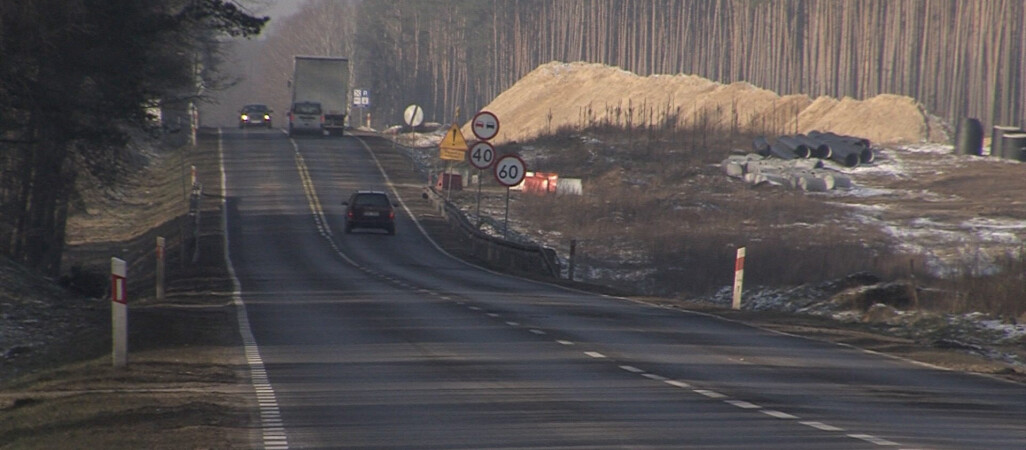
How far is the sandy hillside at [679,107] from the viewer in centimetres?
8638

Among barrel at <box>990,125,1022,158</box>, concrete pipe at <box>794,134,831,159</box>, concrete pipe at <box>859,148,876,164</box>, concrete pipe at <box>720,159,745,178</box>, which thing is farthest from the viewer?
concrete pipe at <box>794,134,831,159</box>

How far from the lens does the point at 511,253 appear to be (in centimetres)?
3697

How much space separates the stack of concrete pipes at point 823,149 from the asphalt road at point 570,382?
151 feet

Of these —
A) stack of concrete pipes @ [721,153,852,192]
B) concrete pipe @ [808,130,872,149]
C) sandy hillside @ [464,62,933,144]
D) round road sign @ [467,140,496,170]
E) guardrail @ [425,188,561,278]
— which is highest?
sandy hillside @ [464,62,933,144]

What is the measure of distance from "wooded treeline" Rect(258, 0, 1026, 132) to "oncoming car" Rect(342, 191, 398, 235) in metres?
52.6

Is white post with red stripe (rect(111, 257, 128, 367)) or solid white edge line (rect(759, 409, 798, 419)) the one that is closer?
solid white edge line (rect(759, 409, 798, 419))

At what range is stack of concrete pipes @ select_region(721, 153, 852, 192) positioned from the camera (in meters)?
61.9

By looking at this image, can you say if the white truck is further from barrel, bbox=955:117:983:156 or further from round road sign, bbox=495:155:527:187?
round road sign, bbox=495:155:527:187

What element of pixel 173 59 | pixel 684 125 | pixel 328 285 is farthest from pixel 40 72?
pixel 684 125

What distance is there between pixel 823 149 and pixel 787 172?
7.92 meters

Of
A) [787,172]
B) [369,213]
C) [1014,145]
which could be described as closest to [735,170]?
[787,172]

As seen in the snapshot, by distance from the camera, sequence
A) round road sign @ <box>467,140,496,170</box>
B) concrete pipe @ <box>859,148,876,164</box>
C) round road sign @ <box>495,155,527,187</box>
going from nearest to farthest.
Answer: round road sign @ <box>495,155,527,187</box>, round road sign @ <box>467,140,496,170</box>, concrete pipe @ <box>859,148,876,164</box>

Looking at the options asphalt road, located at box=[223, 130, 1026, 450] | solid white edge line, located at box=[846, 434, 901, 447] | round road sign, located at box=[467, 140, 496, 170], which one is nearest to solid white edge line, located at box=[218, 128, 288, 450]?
asphalt road, located at box=[223, 130, 1026, 450]

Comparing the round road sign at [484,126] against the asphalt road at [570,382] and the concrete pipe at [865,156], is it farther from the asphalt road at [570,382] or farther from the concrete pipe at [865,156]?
the concrete pipe at [865,156]
